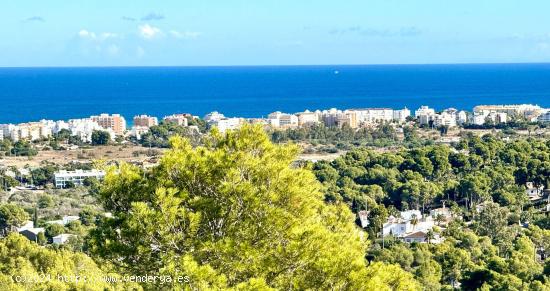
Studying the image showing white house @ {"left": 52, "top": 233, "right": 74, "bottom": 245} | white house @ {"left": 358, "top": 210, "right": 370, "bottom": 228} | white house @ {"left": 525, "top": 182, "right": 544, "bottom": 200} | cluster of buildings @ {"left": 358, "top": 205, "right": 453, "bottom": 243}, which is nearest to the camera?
white house @ {"left": 52, "top": 233, "right": 74, "bottom": 245}

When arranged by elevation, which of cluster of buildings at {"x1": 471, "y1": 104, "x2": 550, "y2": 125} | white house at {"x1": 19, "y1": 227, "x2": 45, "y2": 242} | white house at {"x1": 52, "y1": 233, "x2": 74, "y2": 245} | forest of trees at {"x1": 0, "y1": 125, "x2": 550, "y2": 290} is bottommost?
cluster of buildings at {"x1": 471, "y1": 104, "x2": 550, "y2": 125}

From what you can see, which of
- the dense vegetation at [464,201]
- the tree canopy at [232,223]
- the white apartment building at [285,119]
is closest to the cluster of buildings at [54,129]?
the white apartment building at [285,119]

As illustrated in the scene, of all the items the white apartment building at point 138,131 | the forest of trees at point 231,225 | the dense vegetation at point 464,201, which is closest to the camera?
the forest of trees at point 231,225

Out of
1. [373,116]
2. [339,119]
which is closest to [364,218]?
[339,119]

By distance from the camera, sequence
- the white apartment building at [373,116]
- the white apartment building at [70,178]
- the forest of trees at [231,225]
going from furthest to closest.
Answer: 1. the white apartment building at [373,116]
2. the white apartment building at [70,178]
3. the forest of trees at [231,225]

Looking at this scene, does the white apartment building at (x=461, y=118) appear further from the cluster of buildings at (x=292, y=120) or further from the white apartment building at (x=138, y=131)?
the white apartment building at (x=138, y=131)

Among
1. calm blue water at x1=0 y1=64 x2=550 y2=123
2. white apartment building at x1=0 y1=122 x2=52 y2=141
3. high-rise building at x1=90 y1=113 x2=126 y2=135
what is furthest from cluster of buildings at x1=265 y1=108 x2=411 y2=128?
calm blue water at x1=0 y1=64 x2=550 y2=123

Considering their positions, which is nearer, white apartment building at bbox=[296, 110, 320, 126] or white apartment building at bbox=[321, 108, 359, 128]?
white apartment building at bbox=[321, 108, 359, 128]

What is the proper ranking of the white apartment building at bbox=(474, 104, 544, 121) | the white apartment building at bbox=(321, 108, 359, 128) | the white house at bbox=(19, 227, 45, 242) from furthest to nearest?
the white apartment building at bbox=(474, 104, 544, 121), the white apartment building at bbox=(321, 108, 359, 128), the white house at bbox=(19, 227, 45, 242)

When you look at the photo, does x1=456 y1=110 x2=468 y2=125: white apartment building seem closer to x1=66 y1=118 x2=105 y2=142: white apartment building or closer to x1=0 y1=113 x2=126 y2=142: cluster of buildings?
x1=0 y1=113 x2=126 y2=142: cluster of buildings

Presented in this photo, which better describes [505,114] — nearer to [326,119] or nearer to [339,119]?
[339,119]

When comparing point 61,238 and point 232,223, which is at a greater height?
point 232,223

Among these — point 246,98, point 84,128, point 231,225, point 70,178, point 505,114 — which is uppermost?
point 231,225

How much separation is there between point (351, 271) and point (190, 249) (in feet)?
3.91
